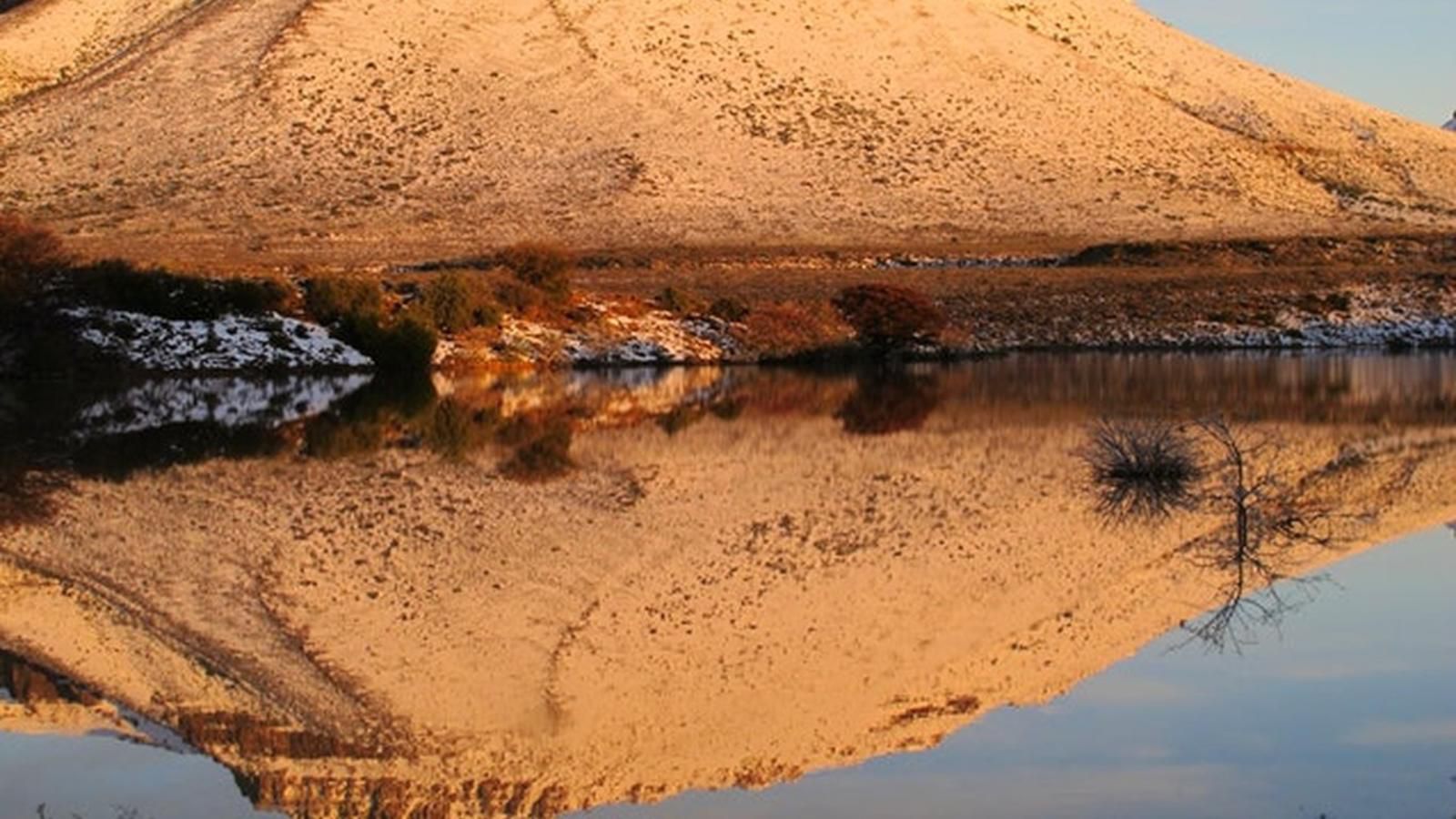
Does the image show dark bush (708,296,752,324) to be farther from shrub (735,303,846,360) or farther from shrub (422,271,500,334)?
shrub (422,271,500,334)

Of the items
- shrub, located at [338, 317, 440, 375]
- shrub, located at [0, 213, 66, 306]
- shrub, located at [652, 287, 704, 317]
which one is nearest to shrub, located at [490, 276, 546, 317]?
shrub, located at [338, 317, 440, 375]

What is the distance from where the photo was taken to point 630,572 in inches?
663

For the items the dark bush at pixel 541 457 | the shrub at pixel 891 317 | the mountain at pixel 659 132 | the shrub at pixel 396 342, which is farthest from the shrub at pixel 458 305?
the dark bush at pixel 541 457

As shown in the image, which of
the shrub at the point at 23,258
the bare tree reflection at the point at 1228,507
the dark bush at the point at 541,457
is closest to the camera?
the bare tree reflection at the point at 1228,507

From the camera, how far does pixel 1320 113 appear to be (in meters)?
91.7

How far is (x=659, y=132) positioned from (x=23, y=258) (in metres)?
34.0

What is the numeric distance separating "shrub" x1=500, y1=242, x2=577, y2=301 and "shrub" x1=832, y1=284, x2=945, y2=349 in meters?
6.93

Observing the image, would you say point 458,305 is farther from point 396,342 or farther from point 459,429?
point 459,429

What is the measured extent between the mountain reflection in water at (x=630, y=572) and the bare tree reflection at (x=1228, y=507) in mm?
58

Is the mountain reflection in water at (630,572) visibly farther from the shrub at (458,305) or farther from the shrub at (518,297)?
the shrub at (518,297)

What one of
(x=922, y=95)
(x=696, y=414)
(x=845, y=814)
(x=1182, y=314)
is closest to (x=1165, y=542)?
(x=845, y=814)

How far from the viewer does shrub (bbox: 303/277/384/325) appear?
154ft

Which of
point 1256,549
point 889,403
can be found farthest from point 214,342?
point 1256,549

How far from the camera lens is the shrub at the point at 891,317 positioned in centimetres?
4959
